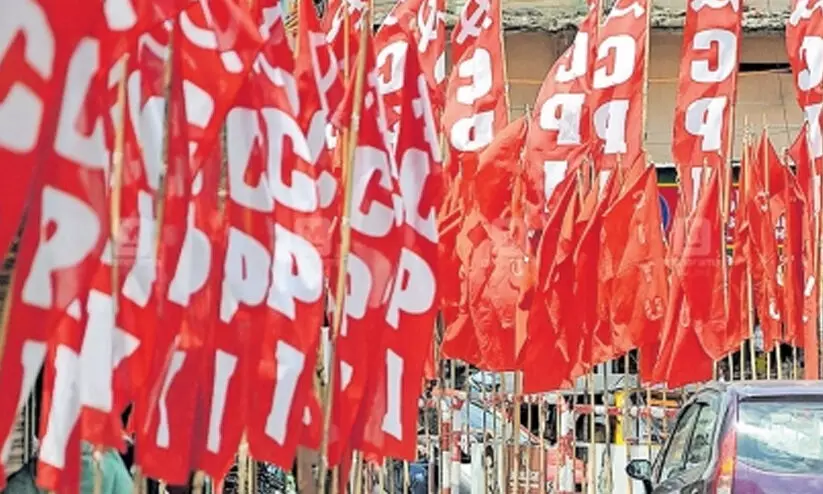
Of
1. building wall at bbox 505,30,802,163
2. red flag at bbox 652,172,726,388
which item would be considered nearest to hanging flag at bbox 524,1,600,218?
red flag at bbox 652,172,726,388

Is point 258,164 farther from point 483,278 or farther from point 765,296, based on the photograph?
point 765,296

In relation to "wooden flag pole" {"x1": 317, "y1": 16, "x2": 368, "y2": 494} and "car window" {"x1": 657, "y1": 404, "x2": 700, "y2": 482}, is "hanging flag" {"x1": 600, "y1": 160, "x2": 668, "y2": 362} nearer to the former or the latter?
"car window" {"x1": 657, "y1": 404, "x2": 700, "y2": 482}

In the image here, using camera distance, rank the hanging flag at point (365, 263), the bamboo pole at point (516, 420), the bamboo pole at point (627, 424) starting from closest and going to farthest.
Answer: the hanging flag at point (365, 263), the bamboo pole at point (516, 420), the bamboo pole at point (627, 424)

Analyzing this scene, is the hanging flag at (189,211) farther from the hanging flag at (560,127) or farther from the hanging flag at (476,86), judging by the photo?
the hanging flag at (476,86)

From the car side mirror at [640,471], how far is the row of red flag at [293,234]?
1598mm

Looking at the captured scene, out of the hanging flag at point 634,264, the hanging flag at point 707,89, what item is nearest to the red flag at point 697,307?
the hanging flag at point 634,264

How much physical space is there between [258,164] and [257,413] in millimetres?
1000

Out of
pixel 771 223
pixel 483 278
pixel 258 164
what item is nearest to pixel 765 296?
pixel 771 223

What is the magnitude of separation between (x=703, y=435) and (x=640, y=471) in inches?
41.3

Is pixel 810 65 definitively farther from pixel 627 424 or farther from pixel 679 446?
pixel 679 446

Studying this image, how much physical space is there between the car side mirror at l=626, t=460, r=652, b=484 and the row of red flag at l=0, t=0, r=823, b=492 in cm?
160

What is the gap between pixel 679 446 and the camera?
9.41m

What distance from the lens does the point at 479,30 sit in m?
13.8

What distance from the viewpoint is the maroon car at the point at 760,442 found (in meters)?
7.89
